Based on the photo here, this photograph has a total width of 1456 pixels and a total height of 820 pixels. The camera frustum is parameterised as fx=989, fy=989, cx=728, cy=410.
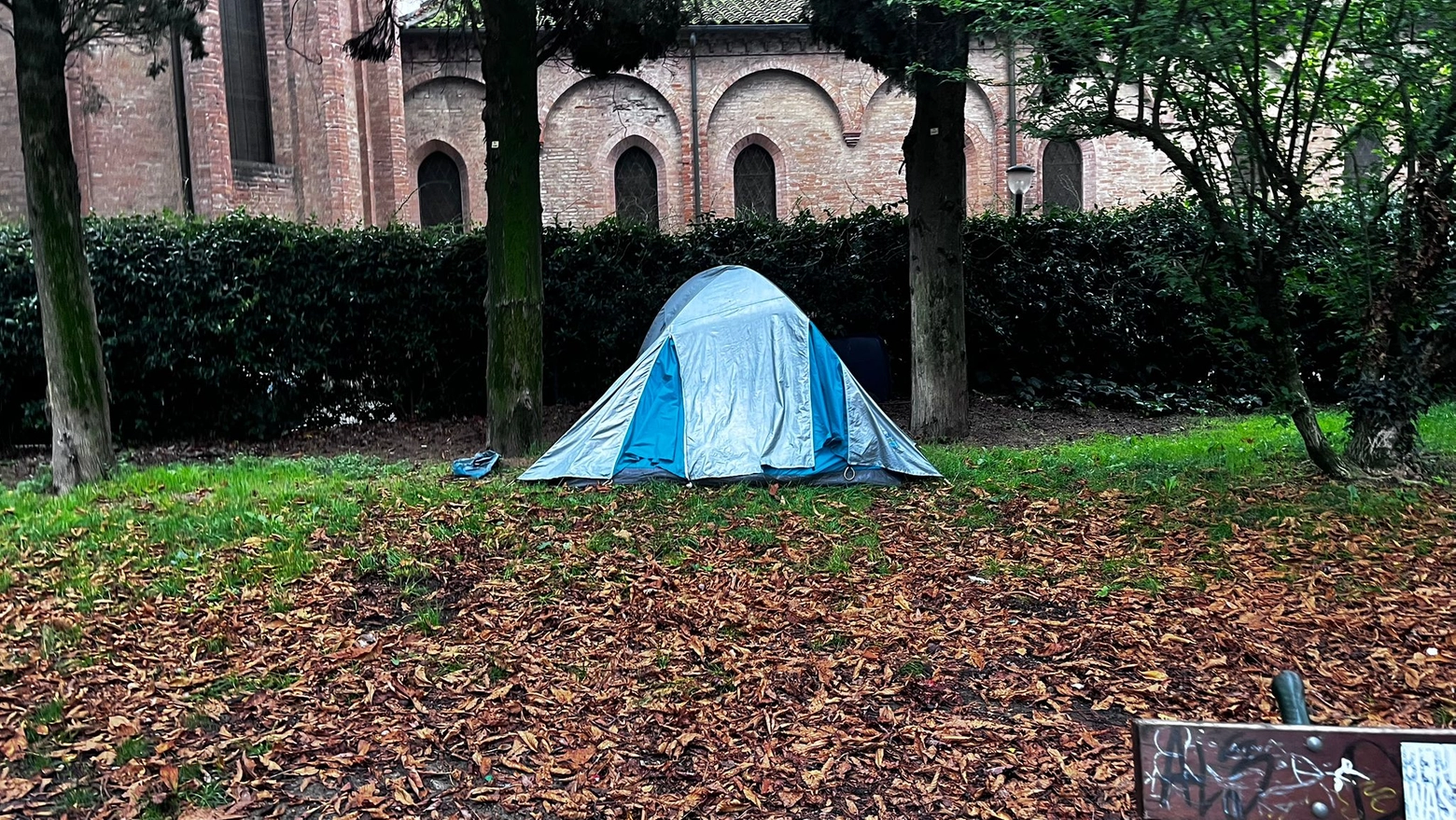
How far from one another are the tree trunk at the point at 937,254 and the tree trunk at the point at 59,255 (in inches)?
286

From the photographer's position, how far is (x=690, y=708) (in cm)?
408

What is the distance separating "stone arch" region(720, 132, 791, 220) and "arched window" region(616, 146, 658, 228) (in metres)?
1.75

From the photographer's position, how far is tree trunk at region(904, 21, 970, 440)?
9.55 m

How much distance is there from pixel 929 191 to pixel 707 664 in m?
6.46

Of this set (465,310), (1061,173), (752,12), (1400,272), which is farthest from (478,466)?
(1061,173)

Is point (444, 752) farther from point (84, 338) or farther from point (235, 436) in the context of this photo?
point (235, 436)

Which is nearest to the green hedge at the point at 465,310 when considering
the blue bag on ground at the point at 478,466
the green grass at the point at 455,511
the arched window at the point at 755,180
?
the green grass at the point at 455,511

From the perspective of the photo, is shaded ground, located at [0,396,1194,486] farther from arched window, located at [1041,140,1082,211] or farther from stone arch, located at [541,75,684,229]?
arched window, located at [1041,140,1082,211]

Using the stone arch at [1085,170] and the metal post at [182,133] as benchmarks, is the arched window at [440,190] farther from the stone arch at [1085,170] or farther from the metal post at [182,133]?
the stone arch at [1085,170]

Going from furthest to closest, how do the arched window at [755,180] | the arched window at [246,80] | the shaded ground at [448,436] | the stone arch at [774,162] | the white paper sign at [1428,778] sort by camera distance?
the arched window at [755,180]
the stone arch at [774,162]
the arched window at [246,80]
the shaded ground at [448,436]
the white paper sign at [1428,778]

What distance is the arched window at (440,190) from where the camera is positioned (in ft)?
74.1

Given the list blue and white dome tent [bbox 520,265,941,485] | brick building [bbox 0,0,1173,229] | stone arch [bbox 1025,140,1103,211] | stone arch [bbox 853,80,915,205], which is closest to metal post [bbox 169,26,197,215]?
brick building [bbox 0,0,1173,229]

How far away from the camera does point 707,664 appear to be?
4.50m

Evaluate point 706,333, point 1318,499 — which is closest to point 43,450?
Answer: point 706,333
